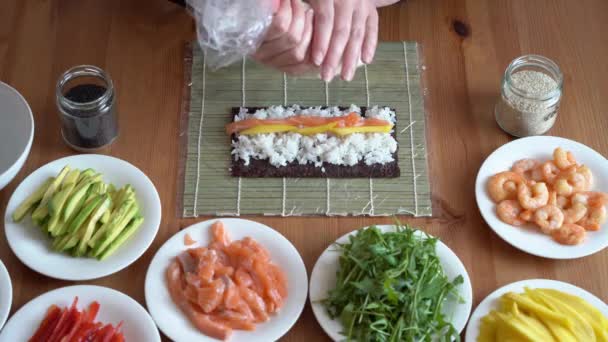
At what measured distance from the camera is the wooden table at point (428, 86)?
187 centimetres

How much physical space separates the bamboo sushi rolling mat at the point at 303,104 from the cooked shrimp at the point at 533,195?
219 millimetres

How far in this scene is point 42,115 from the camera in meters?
2.08

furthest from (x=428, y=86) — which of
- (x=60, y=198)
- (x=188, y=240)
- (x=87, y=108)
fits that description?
(x=60, y=198)

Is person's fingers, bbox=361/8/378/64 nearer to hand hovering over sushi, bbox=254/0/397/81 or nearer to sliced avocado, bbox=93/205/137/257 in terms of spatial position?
hand hovering over sushi, bbox=254/0/397/81

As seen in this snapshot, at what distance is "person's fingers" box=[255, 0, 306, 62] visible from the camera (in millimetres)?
1823

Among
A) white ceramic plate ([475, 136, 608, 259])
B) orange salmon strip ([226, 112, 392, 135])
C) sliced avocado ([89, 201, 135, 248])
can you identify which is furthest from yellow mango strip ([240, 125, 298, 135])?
white ceramic plate ([475, 136, 608, 259])

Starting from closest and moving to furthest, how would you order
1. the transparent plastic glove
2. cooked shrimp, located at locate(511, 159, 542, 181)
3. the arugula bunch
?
the arugula bunch → the transparent plastic glove → cooked shrimp, located at locate(511, 159, 542, 181)

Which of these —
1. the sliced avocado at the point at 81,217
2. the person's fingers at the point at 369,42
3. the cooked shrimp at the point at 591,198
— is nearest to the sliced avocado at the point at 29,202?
the sliced avocado at the point at 81,217

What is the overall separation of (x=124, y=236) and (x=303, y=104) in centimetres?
60

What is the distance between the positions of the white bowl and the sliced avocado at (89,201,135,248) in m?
0.24

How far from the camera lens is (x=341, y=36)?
6.22ft

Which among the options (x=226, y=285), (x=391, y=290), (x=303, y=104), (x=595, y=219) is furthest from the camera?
(x=303, y=104)

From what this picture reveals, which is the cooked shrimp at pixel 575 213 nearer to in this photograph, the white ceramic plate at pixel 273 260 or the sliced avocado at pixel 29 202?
A: the white ceramic plate at pixel 273 260

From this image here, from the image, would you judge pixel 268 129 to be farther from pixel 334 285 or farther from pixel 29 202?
pixel 29 202
